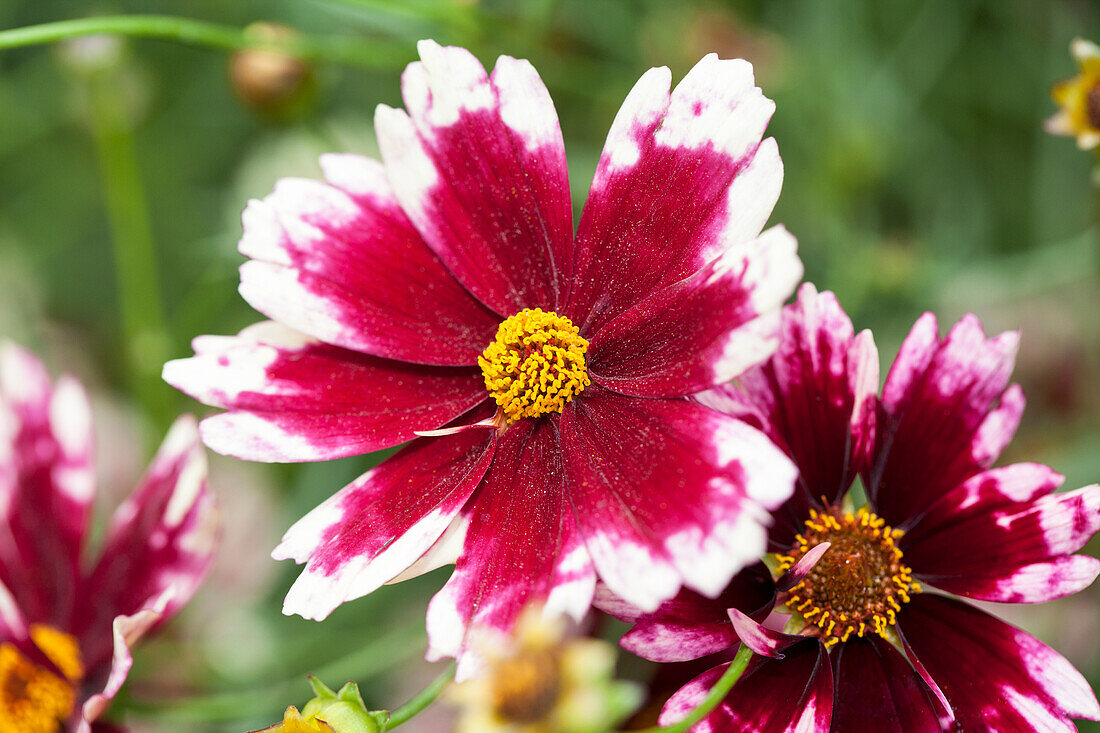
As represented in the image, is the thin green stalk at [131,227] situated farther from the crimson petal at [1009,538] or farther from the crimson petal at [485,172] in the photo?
the crimson petal at [1009,538]

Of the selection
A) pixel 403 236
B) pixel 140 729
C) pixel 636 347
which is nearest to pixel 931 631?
pixel 636 347

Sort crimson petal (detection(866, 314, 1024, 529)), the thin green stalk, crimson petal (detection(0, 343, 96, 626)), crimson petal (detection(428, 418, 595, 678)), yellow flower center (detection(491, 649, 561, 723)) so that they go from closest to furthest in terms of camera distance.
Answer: yellow flower center (detection(491, 649, 561, 723)), crimson petal (detection(428, 418, 595, 678)), crimson petal (detection(866, 314, 1024, 529)), crimson petal (detection(0, 343, 96, 626)), the thin green stalk

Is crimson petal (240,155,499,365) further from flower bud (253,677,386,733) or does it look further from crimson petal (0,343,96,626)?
crimson petal (0,343,96,626)

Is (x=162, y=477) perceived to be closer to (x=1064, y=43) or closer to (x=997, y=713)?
(x=997, y=713)

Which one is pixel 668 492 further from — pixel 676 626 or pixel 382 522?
pixel 382 522

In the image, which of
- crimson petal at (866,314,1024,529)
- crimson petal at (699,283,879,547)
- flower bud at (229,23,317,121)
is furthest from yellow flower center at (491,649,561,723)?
flower bud at (229,23,317,121)

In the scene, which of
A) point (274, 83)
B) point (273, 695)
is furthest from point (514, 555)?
point (274, 83)

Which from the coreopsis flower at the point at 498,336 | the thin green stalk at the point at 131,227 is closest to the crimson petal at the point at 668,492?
the coreopsis flower at the point at 498,336
